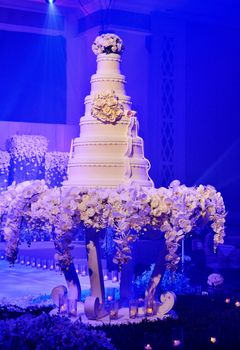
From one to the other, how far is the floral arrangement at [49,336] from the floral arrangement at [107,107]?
2382 millimetres

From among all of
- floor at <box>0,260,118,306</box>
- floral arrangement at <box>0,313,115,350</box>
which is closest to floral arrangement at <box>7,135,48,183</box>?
floor at <box>0,260,118,306</box>

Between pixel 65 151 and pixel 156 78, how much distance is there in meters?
2.38

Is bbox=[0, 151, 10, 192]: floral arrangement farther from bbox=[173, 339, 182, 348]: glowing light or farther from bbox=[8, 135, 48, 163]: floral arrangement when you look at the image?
bbox=[173, 339, 182, 348]: glowing light

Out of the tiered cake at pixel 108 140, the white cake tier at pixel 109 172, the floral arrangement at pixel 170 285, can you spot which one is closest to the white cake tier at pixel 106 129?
the tiered cake at pixel 108 140

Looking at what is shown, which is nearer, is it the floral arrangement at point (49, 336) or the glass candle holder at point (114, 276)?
the floral arrangement at point (49, 336)

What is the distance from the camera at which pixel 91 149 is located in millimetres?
5816

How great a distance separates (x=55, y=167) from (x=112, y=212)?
27.4ft

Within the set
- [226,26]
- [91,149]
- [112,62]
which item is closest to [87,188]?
[91,149]

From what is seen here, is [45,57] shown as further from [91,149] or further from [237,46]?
[91,149]

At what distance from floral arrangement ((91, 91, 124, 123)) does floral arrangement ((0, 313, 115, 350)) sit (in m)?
2.38

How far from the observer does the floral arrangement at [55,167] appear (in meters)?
13.4

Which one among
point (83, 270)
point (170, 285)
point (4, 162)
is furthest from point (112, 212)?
point (4, 162)

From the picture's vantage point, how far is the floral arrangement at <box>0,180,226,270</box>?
17.1 feet

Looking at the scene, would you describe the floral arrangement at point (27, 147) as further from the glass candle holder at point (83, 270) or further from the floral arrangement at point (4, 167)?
the glass candle holder at point (83, 270)
